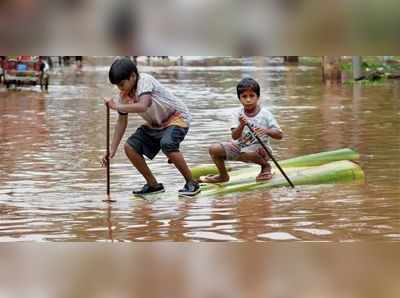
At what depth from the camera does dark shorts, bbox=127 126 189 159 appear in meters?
6.11

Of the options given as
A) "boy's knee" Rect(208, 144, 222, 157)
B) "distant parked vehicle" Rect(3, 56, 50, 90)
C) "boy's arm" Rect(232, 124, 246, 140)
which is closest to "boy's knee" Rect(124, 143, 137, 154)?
"boy's knee" Rect(208, 144, 222, 157)

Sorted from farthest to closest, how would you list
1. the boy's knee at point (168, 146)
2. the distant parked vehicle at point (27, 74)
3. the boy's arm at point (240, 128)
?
the distant parked vehicle at point (27, 74), the boy's arm at point (240, 128), the boy's knee at point (168, 146)

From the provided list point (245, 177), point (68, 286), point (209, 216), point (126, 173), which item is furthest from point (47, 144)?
point (68, 286)

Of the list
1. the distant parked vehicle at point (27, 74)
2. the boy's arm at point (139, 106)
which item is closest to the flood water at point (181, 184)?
the boy's arm at point (139, 106)

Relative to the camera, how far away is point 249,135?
6688mm

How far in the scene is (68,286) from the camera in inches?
100

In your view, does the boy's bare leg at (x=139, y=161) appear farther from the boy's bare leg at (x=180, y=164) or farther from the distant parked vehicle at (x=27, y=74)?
the distant parked vehicle at (x=27, y=74)

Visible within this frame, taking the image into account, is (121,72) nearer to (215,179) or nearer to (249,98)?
(249,98)

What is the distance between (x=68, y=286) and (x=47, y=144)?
296 inches

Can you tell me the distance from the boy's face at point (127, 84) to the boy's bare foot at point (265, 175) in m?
1.45

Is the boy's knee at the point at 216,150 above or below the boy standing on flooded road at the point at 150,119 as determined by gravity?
below

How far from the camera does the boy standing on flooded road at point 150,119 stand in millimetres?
5789

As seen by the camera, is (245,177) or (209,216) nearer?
(209,216)
